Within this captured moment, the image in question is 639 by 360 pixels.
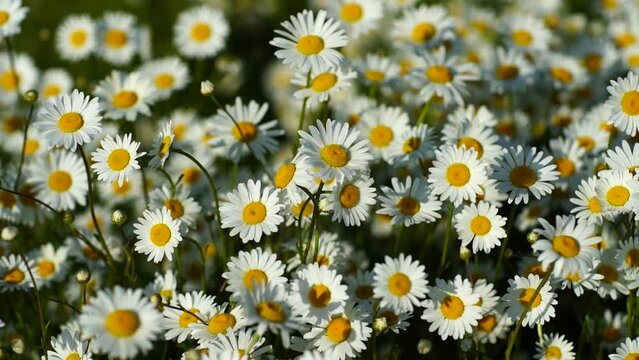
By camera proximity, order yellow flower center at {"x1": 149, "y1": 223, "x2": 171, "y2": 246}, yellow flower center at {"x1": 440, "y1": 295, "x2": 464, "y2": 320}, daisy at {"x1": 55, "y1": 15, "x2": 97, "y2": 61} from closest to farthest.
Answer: yellow flower center at {"x1": 440, "y1": 295, "x2": 464, "y2": 320}, yellow flower center at {"x1": 149, "y1": 223, "x2": 171, "y2": 246}, daisy at {"x1": 55, "y1": 15, "x2": 97, "y2": 61}

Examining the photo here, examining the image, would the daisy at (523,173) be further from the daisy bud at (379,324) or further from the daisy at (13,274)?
the daisy at (13,274)

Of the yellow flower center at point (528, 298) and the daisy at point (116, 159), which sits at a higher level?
the daisy at point (116, 159)

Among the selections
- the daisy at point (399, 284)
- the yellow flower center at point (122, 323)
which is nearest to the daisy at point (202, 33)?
the daisy at point (399, 284)

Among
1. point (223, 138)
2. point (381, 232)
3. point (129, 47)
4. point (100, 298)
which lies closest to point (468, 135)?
point (381, 232)

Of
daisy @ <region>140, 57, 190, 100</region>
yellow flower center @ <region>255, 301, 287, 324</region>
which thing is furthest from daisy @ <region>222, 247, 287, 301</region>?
daisy @ <region>140, 57, 190, 100</region>

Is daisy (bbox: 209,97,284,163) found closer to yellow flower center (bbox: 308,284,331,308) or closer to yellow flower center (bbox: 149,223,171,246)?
yellow flower center (bbox: 149,223,171,246)

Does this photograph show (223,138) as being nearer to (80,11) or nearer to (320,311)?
(320,311)

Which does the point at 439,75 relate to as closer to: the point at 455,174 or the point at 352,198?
the point at 455,174

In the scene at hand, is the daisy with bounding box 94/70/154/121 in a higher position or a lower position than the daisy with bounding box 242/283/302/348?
higher

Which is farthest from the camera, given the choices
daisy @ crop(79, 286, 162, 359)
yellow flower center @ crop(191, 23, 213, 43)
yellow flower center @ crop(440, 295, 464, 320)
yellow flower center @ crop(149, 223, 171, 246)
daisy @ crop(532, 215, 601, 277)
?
yellow flower center @ crop(191, 23, 213, 43)
